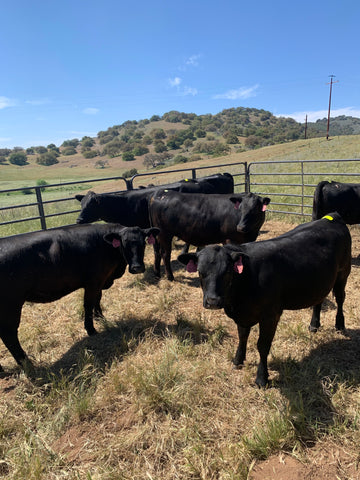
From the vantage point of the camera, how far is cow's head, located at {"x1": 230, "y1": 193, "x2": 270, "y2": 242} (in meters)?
5.38

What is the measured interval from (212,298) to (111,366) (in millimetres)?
1658

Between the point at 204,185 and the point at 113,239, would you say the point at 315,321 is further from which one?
the point at 204,185

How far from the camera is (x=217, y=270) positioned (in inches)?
104

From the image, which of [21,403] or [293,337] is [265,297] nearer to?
[293,337]

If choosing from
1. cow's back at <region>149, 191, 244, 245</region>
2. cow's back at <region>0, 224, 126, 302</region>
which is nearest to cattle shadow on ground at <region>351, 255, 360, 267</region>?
cow's back at <region>149, 191, 244, 245</region>

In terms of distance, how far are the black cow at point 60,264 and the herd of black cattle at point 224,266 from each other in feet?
0.04

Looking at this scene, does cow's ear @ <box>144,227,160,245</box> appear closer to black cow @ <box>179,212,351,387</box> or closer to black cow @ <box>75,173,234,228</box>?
black cow @ <box>179,212,351,387</box>

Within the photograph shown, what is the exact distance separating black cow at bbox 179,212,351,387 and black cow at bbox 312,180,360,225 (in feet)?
11.5

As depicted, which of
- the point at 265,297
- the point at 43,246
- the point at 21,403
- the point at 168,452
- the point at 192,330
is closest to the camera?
the point at 168,452

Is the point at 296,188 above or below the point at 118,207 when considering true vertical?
below

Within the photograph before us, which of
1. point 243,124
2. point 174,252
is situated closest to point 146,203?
point 174,252

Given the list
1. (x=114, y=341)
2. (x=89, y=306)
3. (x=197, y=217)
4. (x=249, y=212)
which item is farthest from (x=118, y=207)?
(x=114, y=341)

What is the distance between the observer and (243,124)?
134000 mm

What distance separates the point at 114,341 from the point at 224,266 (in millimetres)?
2240
